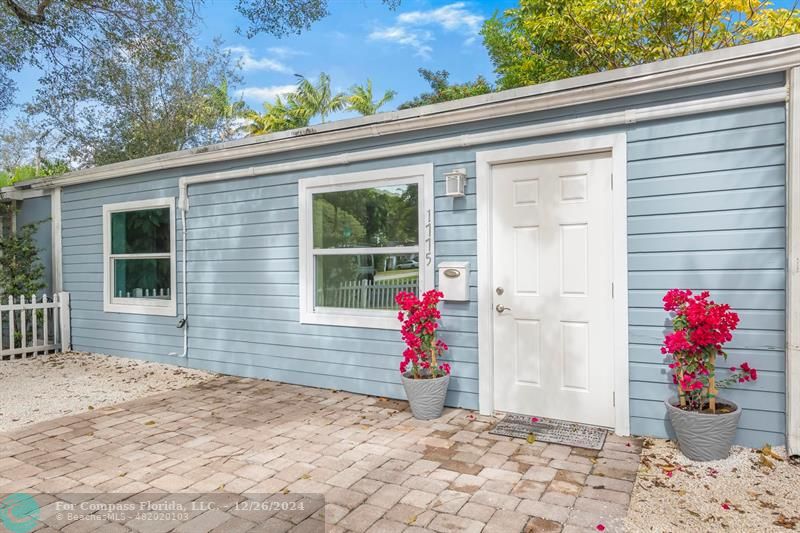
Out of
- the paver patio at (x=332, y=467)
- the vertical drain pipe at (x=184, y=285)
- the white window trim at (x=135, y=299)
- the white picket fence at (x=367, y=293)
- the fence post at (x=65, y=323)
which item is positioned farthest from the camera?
the fence post at (x=65, y=323)

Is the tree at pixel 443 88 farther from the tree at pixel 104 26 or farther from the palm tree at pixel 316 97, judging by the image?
the tree at pixel 104 26

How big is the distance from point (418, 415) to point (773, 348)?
7.71ft

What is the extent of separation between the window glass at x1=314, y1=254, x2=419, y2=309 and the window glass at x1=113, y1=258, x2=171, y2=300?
7.66 feet

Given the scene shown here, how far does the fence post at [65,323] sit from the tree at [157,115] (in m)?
8.27

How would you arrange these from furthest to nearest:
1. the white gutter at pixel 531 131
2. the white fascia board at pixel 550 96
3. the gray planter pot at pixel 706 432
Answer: the white gutter at pixel 531 131, the white fascia board at pixel 550 96, the gray planter pot at pixel 706 432

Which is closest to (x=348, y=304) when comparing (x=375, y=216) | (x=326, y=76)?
(x=375, y=216)

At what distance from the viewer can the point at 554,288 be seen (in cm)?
378

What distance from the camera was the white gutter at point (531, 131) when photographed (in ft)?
10.3

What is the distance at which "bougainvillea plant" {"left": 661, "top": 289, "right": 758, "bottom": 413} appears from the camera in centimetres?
291

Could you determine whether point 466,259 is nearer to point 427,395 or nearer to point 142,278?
point 427,395

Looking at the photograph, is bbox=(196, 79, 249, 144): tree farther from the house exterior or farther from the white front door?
the white front door

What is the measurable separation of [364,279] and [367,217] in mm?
573

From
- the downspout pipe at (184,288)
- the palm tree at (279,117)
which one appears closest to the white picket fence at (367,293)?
the downspout pipe at (184,288)

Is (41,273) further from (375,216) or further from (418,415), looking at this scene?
(418,415)
